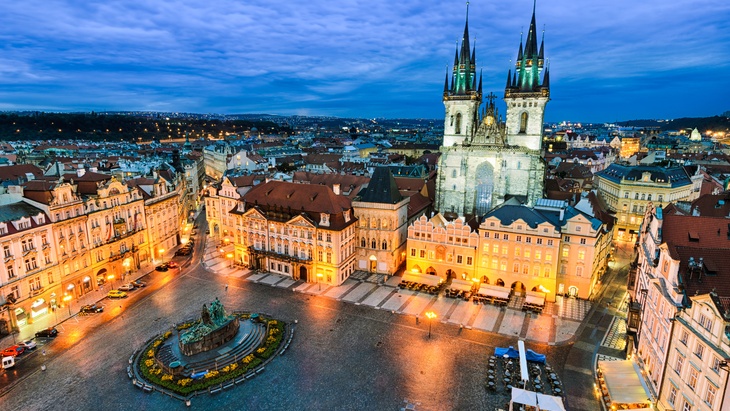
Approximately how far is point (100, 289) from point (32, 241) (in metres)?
13.8

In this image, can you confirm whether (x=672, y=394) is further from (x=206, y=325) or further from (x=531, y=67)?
(x=531, y=67)

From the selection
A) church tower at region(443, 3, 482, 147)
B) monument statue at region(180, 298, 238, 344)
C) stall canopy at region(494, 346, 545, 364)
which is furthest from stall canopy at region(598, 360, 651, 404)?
church tower at region(443, 3, 482, 147)

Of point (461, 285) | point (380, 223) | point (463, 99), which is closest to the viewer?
point (461, 285)

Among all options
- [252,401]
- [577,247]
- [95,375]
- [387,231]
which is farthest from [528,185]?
[95,375]

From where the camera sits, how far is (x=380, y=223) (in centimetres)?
7331

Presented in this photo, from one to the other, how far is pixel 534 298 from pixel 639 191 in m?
54.0

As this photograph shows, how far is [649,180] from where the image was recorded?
94.0 meters

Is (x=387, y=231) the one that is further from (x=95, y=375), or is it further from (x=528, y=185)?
(x=95, y=375)

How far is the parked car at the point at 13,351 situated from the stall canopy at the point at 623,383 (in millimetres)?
62268

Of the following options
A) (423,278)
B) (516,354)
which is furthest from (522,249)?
(516,354)

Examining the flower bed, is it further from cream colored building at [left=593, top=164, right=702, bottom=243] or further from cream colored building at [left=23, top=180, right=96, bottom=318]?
cream colored building at [left=593, top=164, right=702, bottom=243]

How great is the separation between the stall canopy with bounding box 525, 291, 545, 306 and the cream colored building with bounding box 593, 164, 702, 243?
47.8 m

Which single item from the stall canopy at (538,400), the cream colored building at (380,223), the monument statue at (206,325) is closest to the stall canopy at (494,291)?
the cream colored building at (380,223)

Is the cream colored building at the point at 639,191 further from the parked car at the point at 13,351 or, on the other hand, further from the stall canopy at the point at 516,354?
the parked car at the point at 13,351
